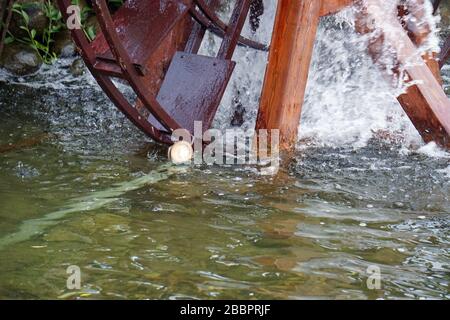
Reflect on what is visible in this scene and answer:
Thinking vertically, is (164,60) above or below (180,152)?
above

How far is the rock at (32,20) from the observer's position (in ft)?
21.1

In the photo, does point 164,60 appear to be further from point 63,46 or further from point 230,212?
point 230,212

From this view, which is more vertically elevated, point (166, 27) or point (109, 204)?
point (166, 27)

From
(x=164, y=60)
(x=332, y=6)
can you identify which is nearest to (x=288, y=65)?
(x=332, y=6)

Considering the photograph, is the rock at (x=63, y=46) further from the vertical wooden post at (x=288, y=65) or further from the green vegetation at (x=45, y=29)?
the vertical wooden post at (x=288, y=65)

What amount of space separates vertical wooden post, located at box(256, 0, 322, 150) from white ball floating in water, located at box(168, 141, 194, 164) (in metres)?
Answer: 0.47

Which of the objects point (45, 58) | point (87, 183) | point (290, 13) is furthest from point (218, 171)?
point (45, 58)

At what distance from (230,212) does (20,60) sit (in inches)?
147

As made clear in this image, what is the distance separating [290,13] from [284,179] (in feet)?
3.21

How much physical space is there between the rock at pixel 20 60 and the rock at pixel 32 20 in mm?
124

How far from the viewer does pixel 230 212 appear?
3434 millimetres

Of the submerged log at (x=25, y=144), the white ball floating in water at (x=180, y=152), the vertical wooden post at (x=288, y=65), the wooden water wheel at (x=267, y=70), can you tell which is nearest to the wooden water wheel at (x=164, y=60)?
the wooden water wheel at (x=267, y=70)
